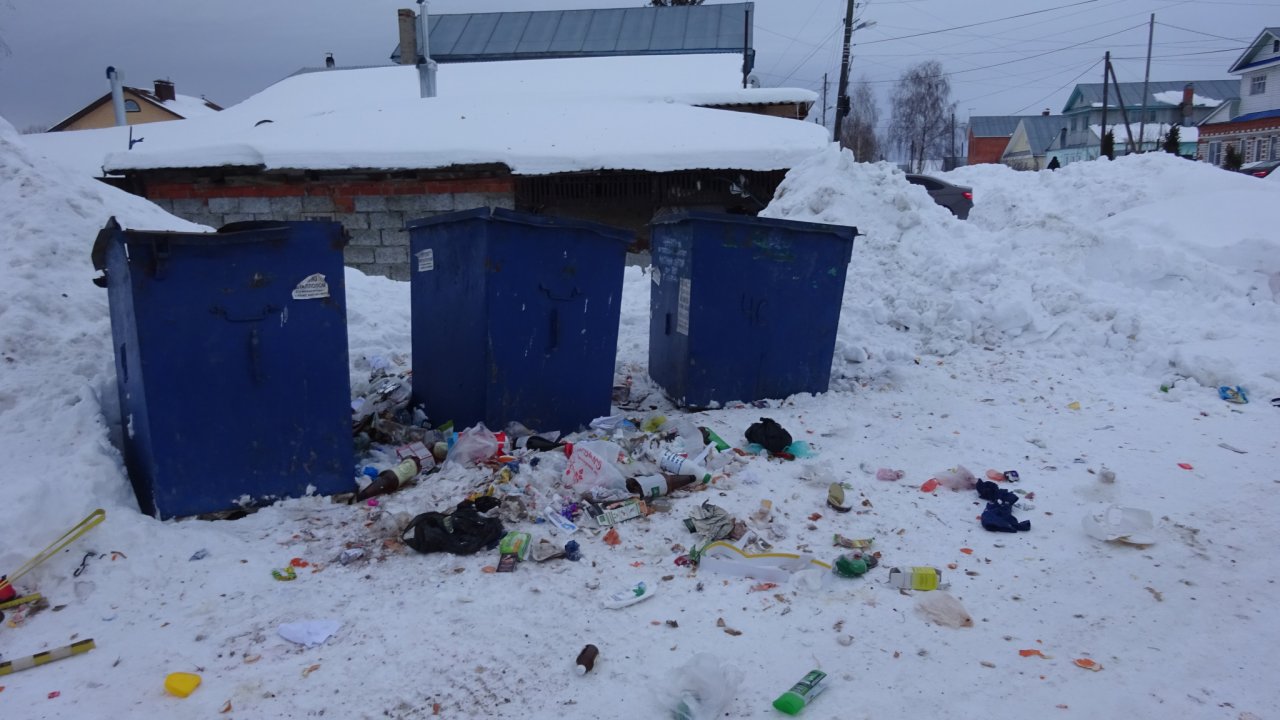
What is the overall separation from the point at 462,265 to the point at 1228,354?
580 cm

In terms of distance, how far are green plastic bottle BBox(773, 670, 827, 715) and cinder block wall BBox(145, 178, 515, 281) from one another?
28.7 feet

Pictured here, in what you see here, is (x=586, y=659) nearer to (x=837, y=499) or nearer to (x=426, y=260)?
(x=837, y=499)

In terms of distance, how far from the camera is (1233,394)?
5.36 metres

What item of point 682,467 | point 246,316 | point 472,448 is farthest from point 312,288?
point 682,467

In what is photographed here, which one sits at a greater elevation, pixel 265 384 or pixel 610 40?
pixel 610 40

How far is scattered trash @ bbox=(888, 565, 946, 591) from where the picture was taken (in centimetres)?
295

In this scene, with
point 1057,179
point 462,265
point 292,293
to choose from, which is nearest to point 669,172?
point 1057,179

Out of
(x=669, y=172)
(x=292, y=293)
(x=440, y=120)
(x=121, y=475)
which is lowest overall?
(x=121, y=475)

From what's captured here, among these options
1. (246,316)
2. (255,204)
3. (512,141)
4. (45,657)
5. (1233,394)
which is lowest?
(45,657)

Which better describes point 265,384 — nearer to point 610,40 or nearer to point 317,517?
point 317,517

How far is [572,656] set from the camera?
2.55 meters

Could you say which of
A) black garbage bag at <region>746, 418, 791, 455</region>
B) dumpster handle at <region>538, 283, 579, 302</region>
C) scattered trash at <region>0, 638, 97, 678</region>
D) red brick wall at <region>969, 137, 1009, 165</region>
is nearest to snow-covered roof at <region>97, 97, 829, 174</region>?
dumpster handle at <region>538, 283, 579, 302</region>

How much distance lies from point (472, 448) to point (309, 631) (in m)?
1.53

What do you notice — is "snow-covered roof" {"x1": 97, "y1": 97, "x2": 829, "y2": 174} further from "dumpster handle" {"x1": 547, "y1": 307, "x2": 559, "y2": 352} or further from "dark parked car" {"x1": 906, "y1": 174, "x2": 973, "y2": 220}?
"dumpster handle" {"x1": 547, "y1": 307, "x2": 559, "y2": 352}
